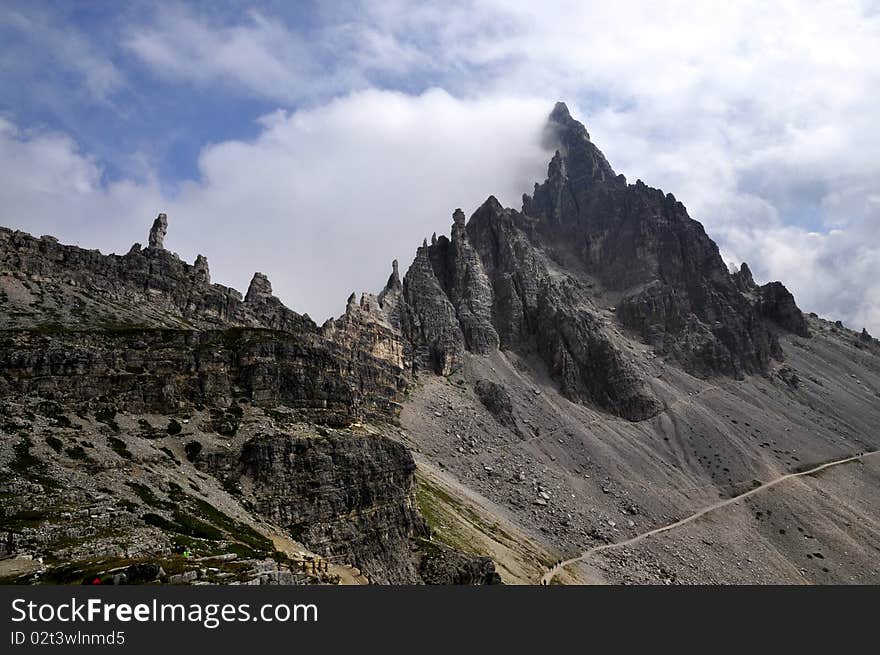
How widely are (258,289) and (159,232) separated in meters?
31.4

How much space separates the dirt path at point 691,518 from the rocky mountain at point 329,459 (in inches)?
44.8

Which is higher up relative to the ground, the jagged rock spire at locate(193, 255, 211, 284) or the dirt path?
the jagged rock spire at locate(193, 255, 211, 284)

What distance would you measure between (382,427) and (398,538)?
73.7 metres

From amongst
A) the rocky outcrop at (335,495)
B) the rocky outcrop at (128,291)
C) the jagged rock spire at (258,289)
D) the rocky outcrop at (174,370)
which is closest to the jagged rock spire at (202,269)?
the rocky outcrop at (128,291)

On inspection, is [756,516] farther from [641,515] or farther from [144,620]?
[144,620]

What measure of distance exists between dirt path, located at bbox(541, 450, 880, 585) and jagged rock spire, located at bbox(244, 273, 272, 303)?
115 m

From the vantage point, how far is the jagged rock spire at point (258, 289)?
17350 cm

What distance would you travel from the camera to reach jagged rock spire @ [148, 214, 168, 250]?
16075 cm

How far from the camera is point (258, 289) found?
579 ft

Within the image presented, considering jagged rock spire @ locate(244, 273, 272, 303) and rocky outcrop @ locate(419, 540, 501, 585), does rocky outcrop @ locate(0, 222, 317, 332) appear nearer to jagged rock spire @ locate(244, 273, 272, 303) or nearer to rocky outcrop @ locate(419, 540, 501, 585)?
jagged rock spire @ locate(244, 273, 272, 303)

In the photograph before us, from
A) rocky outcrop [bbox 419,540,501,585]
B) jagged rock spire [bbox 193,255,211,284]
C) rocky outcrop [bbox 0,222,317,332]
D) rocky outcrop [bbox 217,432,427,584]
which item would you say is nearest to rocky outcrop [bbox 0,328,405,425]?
rocky outcrop [bbox 217,432,427,584]

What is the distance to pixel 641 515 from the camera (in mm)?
141375

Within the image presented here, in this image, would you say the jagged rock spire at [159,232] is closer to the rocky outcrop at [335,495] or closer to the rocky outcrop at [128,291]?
the rocky outcrop at [128,291]

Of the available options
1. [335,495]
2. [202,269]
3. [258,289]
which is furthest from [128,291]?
[335,495]
